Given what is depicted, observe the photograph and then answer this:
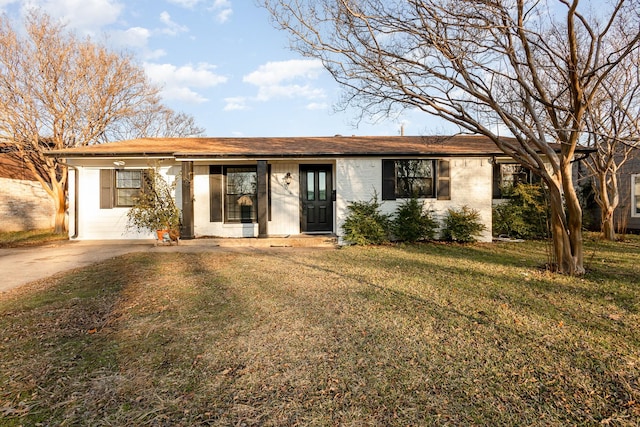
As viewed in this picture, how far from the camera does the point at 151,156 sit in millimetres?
10070

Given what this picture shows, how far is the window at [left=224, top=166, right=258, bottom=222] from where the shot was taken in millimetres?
10836

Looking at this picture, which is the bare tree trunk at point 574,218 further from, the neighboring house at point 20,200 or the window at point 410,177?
the neighboring house at point 20,200

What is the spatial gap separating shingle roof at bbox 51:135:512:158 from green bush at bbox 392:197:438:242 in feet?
5.16

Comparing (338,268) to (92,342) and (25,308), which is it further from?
(25,308)

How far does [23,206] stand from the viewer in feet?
46.8

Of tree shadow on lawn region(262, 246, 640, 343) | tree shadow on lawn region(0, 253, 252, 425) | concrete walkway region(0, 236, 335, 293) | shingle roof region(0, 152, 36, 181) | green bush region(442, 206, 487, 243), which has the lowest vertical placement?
tree shadow on lawn region(0, 253, 252, 425)

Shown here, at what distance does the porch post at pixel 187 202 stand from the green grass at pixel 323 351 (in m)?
4.47

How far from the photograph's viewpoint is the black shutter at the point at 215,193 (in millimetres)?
10695

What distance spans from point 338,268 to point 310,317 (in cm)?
269

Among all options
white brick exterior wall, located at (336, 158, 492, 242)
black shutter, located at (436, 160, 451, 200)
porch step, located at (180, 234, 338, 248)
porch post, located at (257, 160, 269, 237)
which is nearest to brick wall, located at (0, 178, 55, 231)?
porch step, located at (180, 234, 338, 248)

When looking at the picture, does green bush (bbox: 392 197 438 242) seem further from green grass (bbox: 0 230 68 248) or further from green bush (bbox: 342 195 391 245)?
green grass (bbox: 0 230 68 248)

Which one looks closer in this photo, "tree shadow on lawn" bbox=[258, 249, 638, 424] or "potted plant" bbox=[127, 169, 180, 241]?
"tree shadow on lawn" bbox=[258, 249, 638, 424]

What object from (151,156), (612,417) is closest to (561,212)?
(612,417)

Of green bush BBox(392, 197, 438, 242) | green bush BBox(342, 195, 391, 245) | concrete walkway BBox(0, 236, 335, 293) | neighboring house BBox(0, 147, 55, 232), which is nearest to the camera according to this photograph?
concrete walkway BBox(0, 236, 335, 293)
